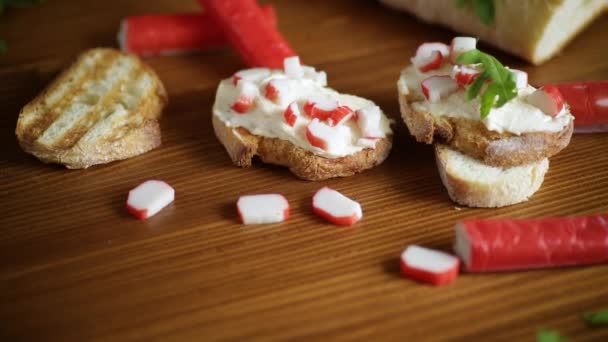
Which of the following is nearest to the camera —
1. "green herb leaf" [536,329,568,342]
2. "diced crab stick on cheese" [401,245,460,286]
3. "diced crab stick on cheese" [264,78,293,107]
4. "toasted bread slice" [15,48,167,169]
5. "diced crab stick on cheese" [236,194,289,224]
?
"green herb leaf" [536,329,568,342]

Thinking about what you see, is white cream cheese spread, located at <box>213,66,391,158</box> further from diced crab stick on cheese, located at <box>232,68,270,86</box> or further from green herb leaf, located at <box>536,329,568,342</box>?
green herb leaf, located at <box>536,329,568,342</box>

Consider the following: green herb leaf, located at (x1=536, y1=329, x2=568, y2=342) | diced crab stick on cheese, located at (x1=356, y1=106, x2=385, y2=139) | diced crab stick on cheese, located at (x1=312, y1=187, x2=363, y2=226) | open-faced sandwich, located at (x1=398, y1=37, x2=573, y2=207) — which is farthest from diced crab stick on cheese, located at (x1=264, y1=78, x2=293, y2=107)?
green herb leaf, located at (x1=536, y1=329, x2=568, y2=342)

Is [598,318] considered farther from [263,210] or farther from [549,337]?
[263,210]

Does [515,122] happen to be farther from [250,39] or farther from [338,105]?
[250,39]

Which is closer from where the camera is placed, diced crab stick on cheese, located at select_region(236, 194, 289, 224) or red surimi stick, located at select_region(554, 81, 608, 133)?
diced crab stick on cheese, located at select_region(236, 194, 289, 224)

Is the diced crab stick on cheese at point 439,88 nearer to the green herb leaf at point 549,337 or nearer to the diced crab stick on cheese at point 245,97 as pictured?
the diced crab stick on cheese at point 245,97

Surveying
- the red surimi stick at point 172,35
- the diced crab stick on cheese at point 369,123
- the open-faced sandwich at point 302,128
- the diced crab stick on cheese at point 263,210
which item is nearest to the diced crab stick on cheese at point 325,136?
the open-faced sandwich at point 302,128

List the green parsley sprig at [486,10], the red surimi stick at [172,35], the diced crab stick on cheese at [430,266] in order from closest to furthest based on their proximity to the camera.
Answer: the diced crab stick on cheese at [430,266]
the green parsley sprig at [486,10]
the red surimi stick at [172,35]
